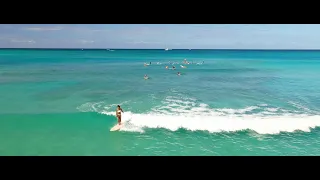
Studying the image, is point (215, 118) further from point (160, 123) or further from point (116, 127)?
point (116, 127)

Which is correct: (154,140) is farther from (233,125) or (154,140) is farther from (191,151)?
(233,125)

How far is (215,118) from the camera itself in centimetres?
1077

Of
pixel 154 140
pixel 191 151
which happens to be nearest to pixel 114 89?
pixel 154 140

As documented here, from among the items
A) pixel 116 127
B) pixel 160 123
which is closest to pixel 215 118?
pixel 160 123

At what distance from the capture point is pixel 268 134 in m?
9.14

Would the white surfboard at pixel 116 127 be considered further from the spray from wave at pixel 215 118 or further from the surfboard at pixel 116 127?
the spray from wave at pixel 215 118

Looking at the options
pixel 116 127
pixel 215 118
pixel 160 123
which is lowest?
pixel 116 127

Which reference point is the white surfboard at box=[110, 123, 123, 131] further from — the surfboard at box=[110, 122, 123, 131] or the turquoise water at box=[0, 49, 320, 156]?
the turquoise water at box=[0, 49, 320, 156]

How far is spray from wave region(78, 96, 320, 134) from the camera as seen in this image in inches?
383

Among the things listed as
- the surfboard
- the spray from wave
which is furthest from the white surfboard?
the spray from wave

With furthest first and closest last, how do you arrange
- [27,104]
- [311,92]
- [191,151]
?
[311,92] → [27,104] → [191,151]
